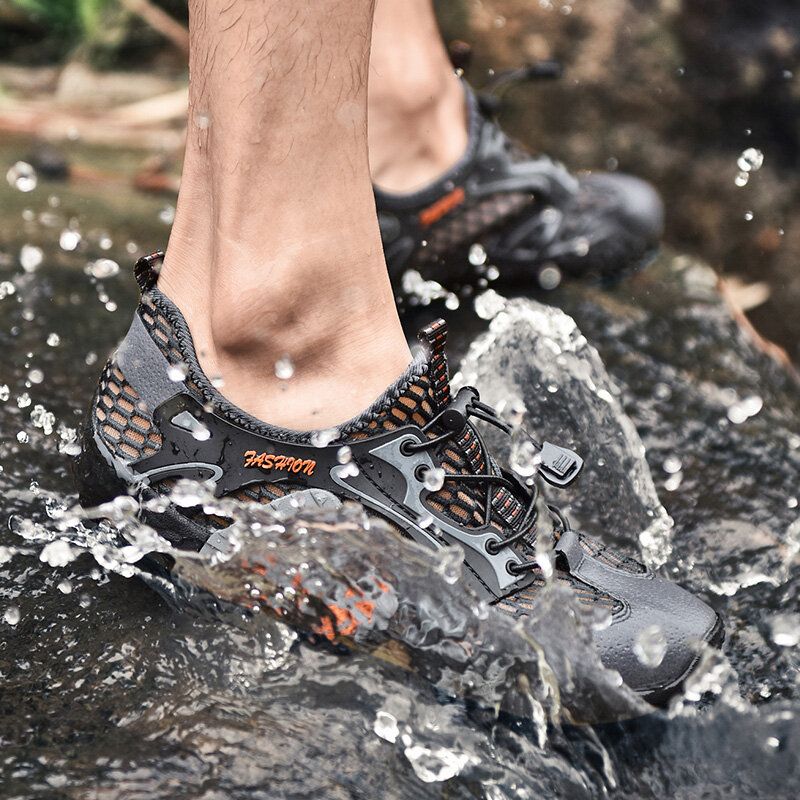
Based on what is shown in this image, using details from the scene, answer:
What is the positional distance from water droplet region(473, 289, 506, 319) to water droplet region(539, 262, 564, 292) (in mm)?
229

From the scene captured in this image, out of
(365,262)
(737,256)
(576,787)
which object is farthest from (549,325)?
(737,256)

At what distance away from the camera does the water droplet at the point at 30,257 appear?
7.06ft

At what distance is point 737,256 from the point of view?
11.0 feet

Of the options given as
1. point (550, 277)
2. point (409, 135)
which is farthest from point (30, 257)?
point (550, 277)

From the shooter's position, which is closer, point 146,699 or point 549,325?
point 146,699

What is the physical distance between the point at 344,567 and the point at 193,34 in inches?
25.7

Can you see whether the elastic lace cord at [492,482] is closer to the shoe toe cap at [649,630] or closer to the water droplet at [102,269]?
the shoe toe cap at [649,630]

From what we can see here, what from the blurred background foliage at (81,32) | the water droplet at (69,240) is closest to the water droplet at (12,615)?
the water droplet at (69,240)

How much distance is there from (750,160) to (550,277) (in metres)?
1.28

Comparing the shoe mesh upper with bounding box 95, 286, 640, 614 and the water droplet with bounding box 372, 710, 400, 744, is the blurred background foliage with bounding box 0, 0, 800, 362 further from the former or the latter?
the water droplet with bounding box 372, 710, 400, 744

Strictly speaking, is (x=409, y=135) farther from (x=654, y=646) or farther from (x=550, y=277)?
(x=654, y=646)

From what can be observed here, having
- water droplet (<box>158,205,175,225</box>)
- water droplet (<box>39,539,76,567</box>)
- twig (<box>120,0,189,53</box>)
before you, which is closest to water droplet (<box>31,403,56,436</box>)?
water droplet (<box>39,539,76,567</box>)

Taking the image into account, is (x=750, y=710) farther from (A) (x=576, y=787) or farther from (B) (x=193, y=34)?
(B) (x=193, y=34)

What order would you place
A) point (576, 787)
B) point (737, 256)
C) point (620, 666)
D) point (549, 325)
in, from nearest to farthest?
point (576, 787) < point (620, 666) < point (549, 325) < point (737, 256)
